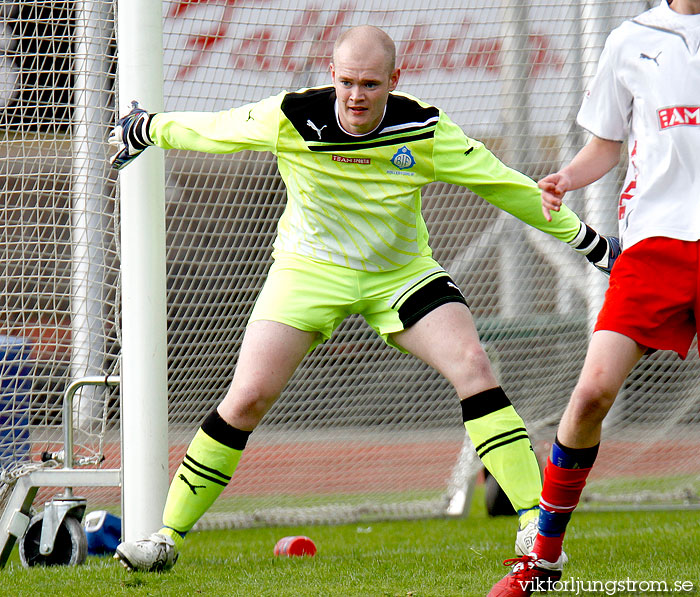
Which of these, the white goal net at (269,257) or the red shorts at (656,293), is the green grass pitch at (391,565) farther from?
the red shorts at (656,293)

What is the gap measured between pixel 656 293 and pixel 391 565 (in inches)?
65.8

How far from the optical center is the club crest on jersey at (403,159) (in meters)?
3.36

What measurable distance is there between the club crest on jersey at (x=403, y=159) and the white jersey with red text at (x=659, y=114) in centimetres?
74

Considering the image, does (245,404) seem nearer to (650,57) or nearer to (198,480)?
(198,480)

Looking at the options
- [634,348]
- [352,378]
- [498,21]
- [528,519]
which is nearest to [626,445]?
[352,378]

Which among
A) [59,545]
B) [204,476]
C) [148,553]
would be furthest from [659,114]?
[59,545]

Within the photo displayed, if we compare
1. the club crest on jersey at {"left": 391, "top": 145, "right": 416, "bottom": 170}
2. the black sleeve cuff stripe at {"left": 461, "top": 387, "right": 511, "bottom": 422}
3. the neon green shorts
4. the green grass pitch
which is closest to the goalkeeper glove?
the neon green shorts

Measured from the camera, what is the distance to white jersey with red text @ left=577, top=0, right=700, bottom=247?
8.84ft

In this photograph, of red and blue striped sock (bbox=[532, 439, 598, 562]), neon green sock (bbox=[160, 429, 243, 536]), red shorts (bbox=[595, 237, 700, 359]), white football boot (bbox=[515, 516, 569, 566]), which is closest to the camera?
red shorts (bbox=[595, 237, 700, 359])

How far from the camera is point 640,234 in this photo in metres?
2.73

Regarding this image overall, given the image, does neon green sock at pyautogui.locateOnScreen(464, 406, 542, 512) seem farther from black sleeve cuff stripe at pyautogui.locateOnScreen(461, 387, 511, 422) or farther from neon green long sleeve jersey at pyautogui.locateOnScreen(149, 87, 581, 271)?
neon green long sleeve jersey at pyautogui.locateOnScreen(149, 87, 581, 271)

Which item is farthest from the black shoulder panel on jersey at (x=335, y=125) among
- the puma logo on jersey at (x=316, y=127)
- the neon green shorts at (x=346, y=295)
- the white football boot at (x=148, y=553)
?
the white football boot at (x=148, y=553)

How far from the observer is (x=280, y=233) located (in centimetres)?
362

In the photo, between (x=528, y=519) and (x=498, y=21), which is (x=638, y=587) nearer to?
(x=528, y=519)
